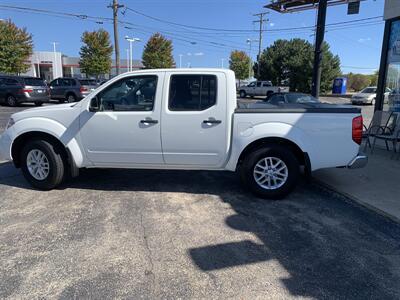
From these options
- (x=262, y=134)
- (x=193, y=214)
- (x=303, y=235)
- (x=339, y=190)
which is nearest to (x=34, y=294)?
(x=193, y=214)

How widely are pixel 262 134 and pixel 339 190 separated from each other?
68.9 inches

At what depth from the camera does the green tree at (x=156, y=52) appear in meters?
53.8

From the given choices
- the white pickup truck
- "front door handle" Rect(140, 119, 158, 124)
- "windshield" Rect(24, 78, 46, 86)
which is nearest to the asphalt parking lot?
the white pickup truck

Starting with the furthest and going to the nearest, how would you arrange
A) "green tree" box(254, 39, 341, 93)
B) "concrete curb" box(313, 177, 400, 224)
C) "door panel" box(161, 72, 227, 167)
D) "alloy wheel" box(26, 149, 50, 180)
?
1. "green tree" box(254, 39, 341, 93)
2. "alloy wheel" box(26, 149, 50, 180)
3. "door panel" box(161, 72, 227, 167)
4. "concrete curb" box(313, 177, 400, 224)

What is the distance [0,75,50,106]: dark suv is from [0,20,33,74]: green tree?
20684 millimetres

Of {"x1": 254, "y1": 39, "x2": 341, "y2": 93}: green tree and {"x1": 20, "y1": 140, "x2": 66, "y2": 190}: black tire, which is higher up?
{"x1": 254, "y1": 39, "x2": 341, "y2": 93}: green tree

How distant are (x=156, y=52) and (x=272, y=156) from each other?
171 feet

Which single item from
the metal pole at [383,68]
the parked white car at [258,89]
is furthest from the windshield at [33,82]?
the parked white car at [258,89]

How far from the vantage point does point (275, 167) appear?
16.3 feet

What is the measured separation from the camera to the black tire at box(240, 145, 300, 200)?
193 inches

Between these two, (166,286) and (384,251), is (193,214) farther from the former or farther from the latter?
(384,251)

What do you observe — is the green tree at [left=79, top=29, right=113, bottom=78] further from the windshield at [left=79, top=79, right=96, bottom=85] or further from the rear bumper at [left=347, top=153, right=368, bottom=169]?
the rear bumper at [left=347, top=153, right=368, bottom=169]

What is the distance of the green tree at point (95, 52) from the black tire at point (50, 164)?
45.9 m

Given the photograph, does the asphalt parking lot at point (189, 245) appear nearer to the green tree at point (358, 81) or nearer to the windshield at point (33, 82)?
the windshield at point (33, 82)
